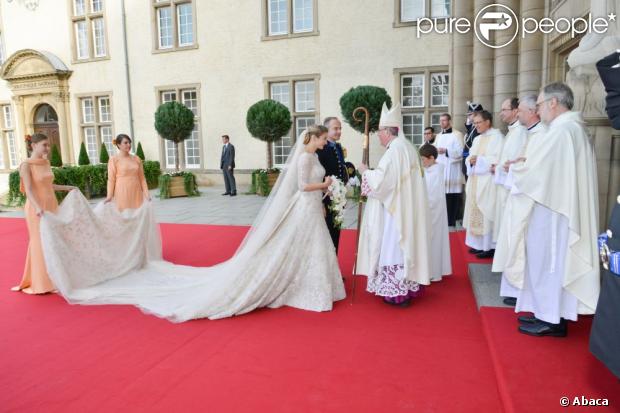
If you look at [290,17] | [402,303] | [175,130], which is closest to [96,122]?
[175,130]

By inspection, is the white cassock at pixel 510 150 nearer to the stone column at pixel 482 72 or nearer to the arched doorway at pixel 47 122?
the stone column at pixel 482 72

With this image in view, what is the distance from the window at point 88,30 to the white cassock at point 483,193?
15411 mm

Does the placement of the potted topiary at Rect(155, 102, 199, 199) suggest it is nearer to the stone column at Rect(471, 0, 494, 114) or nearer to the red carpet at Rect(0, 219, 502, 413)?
the stone column at Rect(471, 0, 494, 114)

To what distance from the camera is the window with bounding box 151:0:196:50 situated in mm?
15984

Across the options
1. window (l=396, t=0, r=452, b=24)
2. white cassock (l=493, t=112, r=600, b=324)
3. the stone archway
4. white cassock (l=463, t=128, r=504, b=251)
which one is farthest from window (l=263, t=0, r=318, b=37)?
white cassock (l=493, t=112, r=600, b=324)

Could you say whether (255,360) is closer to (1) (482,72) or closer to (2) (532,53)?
(2) (532,53)

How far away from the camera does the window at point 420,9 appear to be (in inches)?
515

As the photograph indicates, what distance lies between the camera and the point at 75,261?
17.7ft

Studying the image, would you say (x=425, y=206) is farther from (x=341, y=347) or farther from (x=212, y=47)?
(x=212, y=47)

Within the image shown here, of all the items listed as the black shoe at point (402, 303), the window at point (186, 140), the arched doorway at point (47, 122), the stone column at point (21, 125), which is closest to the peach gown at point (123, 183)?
the black shoe at point (402, 303)

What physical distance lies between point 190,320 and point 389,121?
262 cm

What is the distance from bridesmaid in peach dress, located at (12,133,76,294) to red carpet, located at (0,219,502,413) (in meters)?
0.34

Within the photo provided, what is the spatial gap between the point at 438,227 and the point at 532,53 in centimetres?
372

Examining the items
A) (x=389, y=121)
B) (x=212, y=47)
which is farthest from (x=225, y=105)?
(x=389, y=121)
